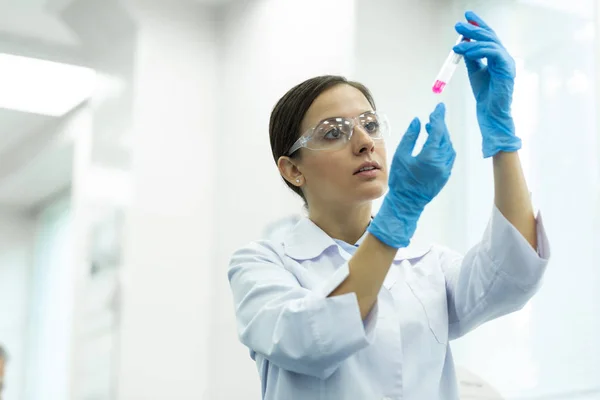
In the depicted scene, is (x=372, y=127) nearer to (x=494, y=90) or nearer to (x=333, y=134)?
(x=333, y=134)

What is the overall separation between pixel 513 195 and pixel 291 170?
0.42 metres

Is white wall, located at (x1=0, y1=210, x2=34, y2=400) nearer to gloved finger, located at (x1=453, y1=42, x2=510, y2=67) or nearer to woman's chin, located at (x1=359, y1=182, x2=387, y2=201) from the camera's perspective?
woman's chin, located at (x1=359, y1=182, x2=387, y2=201)

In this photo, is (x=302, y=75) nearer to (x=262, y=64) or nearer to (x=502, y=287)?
(x=262, y=64)

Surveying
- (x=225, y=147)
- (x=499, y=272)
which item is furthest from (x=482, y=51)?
(x=225, y=147)

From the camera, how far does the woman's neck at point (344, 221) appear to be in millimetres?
1321

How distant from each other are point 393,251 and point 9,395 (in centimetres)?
572

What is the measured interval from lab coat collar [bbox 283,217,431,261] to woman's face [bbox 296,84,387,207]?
6 centimetres

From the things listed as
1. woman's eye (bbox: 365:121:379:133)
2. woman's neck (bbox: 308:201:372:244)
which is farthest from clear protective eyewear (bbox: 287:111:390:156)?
woman's neck (bbox: 308:201:372:244)

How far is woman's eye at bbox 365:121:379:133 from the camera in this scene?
1282mm

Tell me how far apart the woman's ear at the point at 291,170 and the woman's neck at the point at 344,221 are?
0.07 metres

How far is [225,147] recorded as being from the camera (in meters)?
3.80

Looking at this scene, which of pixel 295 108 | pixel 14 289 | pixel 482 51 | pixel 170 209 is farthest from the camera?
pixel 14 289

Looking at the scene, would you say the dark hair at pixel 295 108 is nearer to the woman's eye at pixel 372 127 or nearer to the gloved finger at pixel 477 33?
the woman's eye at pixel 372 127

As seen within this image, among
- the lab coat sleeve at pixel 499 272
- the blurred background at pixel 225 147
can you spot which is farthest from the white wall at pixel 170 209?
the lab coat sleeve at pixel 499 272
